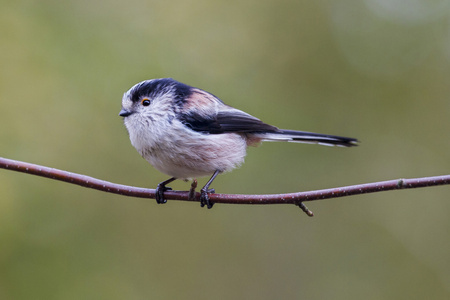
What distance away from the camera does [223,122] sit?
4285 mm

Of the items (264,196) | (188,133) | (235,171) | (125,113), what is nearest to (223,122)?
(188,133)

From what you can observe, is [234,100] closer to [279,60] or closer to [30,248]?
[279,60]

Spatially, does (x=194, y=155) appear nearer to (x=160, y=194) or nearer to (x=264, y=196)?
(x=160, y=194)

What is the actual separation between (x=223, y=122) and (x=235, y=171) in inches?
118

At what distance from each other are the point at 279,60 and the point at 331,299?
414 cm

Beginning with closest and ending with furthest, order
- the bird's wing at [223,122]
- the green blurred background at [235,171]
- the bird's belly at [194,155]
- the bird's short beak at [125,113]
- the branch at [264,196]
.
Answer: the branch at [264,196]
the bird's belly at [194,155]
the bird's short beak at [125,113]
the bird's wing at [223,122]
the green blurred background at [235,171]

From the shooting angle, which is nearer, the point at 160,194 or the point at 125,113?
the point at 160,194

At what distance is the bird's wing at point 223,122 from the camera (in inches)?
161

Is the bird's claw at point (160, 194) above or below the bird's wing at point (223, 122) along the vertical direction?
below

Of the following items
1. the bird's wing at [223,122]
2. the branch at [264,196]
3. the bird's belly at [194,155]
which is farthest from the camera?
the bird's wing at [223,122]

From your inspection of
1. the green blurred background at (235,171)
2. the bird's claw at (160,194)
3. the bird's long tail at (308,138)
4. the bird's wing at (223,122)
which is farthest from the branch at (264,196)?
the green blurred background at (235,171)

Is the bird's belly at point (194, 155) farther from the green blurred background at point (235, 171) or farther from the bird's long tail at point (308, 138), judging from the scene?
the green blurred background at point (235, 171)

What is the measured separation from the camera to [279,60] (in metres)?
8.27

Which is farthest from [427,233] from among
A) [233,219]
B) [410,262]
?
[233,219]
